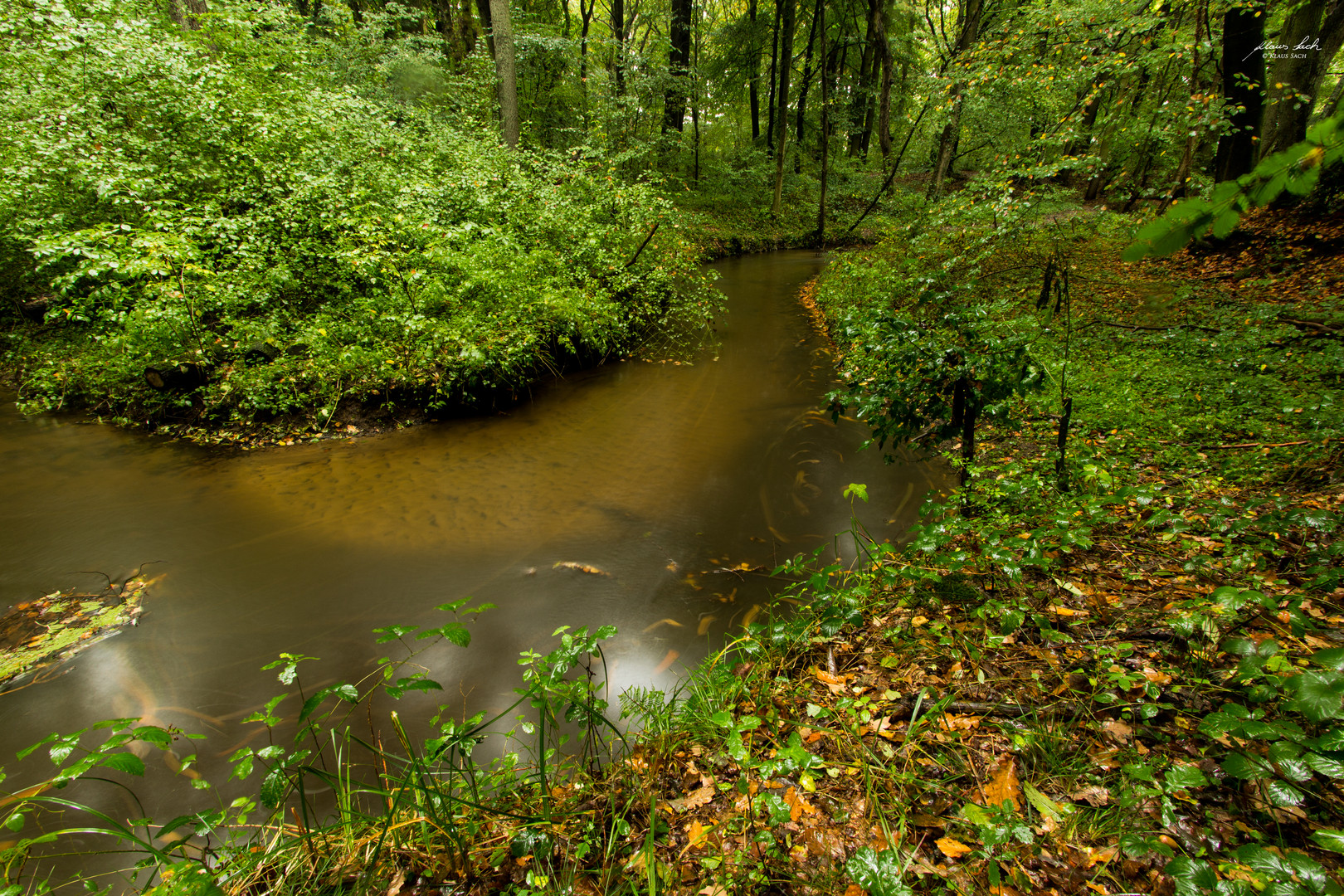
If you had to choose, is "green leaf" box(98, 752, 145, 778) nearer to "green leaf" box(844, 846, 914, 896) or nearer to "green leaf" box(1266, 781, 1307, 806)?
"green leaf" box(844, 846, 914, 896)

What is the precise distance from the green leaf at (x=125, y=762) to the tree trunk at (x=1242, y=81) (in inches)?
480

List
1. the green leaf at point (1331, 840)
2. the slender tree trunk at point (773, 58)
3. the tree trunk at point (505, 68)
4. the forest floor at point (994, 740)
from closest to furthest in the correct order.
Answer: the green leaf at point (1331, 840) → the forest floor at point (994, 740) → the tree trunk at point (505, 68) → the slender tree trunk at point (773, 58)

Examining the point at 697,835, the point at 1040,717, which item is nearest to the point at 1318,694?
the point at 1040,717

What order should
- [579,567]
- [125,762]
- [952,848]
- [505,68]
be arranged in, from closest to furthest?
[125,762], [952,848], [579,567], [505,68]

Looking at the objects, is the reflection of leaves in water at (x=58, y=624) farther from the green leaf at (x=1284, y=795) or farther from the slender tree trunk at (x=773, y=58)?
the slender tree trunk at (x=773, y=58)

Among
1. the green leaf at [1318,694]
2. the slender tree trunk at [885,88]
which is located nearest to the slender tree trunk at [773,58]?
the slender tree trunk at [885,88]

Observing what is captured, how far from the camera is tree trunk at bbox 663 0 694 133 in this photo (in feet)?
62.1

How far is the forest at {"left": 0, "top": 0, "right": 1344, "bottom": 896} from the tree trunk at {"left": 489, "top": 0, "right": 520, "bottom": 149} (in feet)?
0.36

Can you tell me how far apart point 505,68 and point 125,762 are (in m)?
13.7

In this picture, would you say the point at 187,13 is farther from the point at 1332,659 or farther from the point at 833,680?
the point at 1332,659

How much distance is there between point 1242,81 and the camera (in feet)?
26.1

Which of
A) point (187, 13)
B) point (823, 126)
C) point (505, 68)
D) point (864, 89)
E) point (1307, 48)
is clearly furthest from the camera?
point (864, 89)

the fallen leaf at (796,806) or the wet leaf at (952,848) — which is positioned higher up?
the wet leaf at (952,848)

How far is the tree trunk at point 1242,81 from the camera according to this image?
788cm
